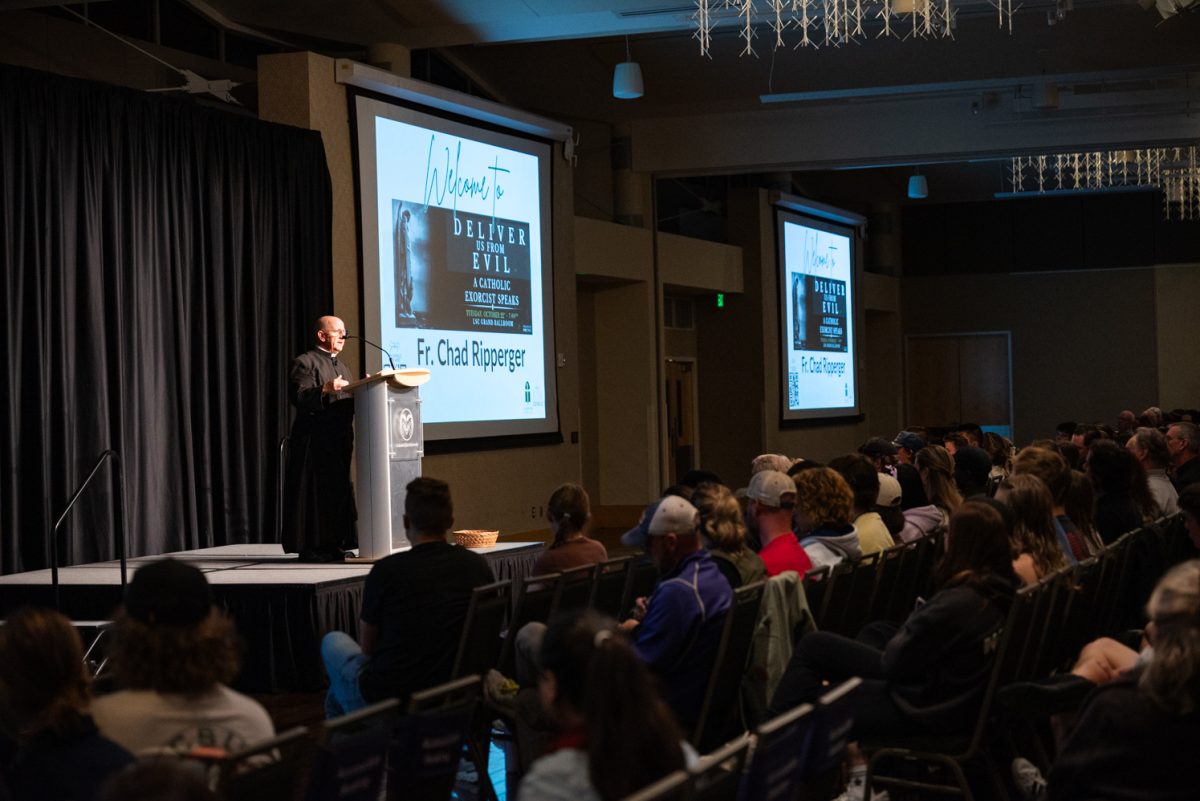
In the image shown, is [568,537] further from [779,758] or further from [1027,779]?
[779,758]

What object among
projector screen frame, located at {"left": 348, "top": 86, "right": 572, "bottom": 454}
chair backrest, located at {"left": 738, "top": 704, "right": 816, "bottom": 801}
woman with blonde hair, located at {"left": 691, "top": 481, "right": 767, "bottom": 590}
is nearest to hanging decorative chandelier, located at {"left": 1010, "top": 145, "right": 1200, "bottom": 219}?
projector screen frame, located at {"left": 348, "top": 86, "right": 572, "bottom": 454}

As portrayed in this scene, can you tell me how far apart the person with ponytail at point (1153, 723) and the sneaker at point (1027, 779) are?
5.15 ft

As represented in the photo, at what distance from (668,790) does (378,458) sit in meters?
5.13

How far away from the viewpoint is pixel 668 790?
1762 mm

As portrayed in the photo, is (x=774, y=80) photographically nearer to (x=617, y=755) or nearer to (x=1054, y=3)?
(x=1054, y=3)

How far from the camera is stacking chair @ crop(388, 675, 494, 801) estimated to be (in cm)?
250

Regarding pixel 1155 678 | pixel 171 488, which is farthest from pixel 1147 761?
pixel 171 488

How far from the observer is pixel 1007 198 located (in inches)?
896

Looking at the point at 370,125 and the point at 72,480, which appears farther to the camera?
the point at 370,125

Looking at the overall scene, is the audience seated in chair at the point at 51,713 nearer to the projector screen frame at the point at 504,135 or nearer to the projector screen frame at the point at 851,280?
the projector screen frame at the point at 504,135

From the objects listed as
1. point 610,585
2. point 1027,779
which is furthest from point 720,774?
point 610,585

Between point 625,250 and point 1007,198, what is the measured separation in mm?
10243

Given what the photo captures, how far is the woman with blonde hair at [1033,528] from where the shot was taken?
4180mm

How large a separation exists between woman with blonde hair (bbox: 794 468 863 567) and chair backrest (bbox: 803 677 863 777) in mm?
2227
